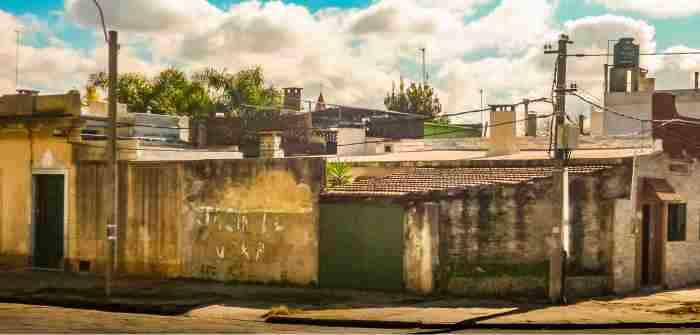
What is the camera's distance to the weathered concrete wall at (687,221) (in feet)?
77.7

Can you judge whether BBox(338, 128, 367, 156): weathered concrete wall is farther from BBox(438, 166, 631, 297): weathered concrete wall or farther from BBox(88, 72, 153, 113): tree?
BBox(88, 72, 153, 113): tree

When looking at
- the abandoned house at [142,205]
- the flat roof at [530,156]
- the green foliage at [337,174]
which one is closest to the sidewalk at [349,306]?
the abandoned house at [142,205]

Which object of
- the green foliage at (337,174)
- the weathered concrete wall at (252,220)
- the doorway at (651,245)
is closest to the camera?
the weathered concrete wall at (252,220)

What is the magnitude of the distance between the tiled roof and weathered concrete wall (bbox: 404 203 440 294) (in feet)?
1.79

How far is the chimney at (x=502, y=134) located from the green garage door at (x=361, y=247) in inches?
301

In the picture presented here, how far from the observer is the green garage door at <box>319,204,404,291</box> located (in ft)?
72.2

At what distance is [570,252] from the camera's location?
21.7 meters

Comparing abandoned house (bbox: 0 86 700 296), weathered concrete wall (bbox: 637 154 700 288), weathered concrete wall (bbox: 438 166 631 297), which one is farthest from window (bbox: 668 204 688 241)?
weathered concrete wall (bbox: 438 166 631 297)

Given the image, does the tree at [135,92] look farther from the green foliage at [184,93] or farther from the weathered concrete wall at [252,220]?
the weathered concrete wall at [252,220]

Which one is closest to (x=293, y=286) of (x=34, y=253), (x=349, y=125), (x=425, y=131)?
(x=34, y=253)

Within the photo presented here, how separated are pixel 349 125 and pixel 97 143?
93.6 ft

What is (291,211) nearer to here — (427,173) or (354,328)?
(427,173)

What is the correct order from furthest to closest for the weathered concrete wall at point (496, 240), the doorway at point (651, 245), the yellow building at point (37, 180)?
the yellow building at point (37, 180) < the doorway at point (651, 245) < the weathered concrete wall at point (496, 240)

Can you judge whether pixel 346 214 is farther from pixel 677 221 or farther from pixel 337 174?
pixel 677 221
